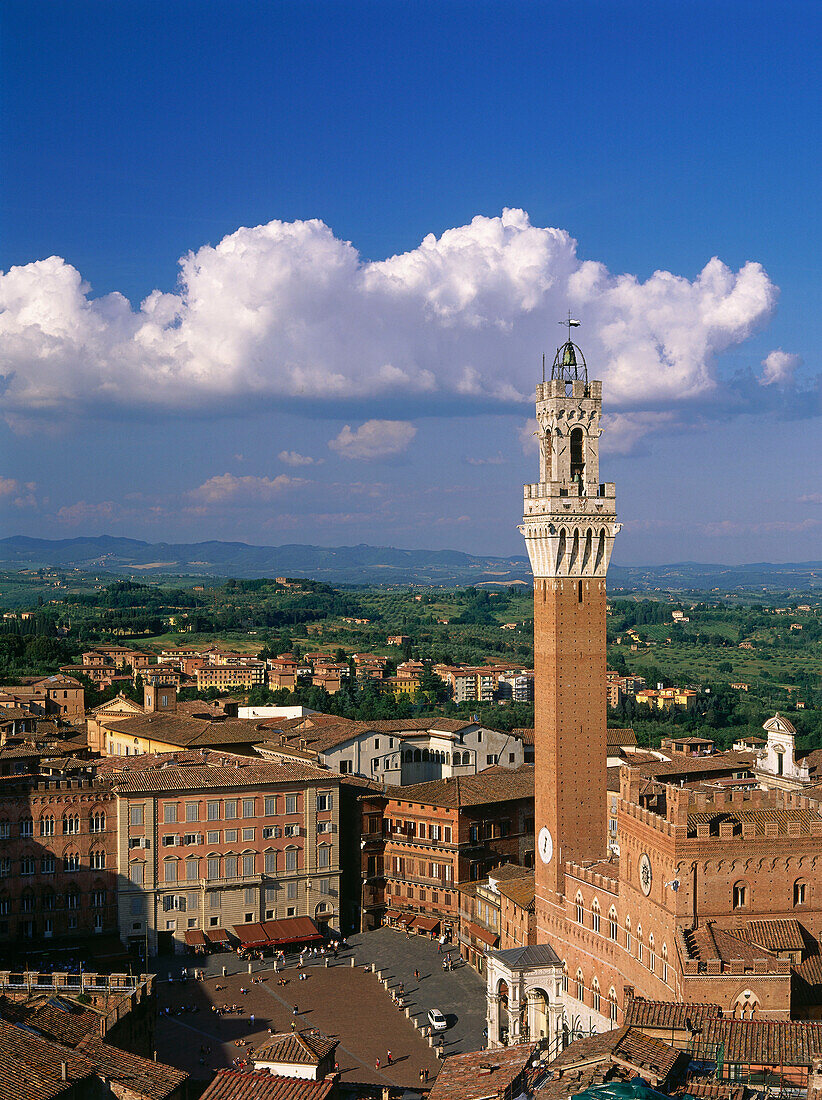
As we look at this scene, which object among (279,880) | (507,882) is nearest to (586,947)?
(507,882)

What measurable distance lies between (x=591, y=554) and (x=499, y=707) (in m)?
66.9

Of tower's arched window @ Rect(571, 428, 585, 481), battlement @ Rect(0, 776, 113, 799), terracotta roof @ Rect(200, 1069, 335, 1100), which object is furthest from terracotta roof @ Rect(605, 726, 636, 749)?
terracotta roof @ Rect(200, 1069, 335, 1100)

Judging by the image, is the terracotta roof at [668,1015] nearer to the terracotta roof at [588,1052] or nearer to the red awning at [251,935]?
the terracotta roof at [588,1052]

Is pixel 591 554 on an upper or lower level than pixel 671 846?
upper

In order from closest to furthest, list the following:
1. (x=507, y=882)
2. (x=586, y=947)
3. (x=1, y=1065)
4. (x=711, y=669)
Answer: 1. (x=1, y=1065)
2. (x=586, y=947)
3. (x=507, y=882)
4. (x=711, y=669)

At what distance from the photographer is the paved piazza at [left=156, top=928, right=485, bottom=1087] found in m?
42.6

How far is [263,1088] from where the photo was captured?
25.5 metres

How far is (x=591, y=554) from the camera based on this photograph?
49656 millimetres

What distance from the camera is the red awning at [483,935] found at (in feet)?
175

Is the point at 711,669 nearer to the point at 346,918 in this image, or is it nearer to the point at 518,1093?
the point at 346,918

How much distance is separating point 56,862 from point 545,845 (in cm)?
2177

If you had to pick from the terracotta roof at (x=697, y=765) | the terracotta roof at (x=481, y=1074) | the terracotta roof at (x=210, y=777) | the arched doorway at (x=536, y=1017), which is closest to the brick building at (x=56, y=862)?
the terracotta roof at (x=210, y=777)

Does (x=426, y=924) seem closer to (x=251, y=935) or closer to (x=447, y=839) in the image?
(x=447, y=839)

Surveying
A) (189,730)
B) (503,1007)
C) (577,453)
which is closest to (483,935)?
(503,1007)
